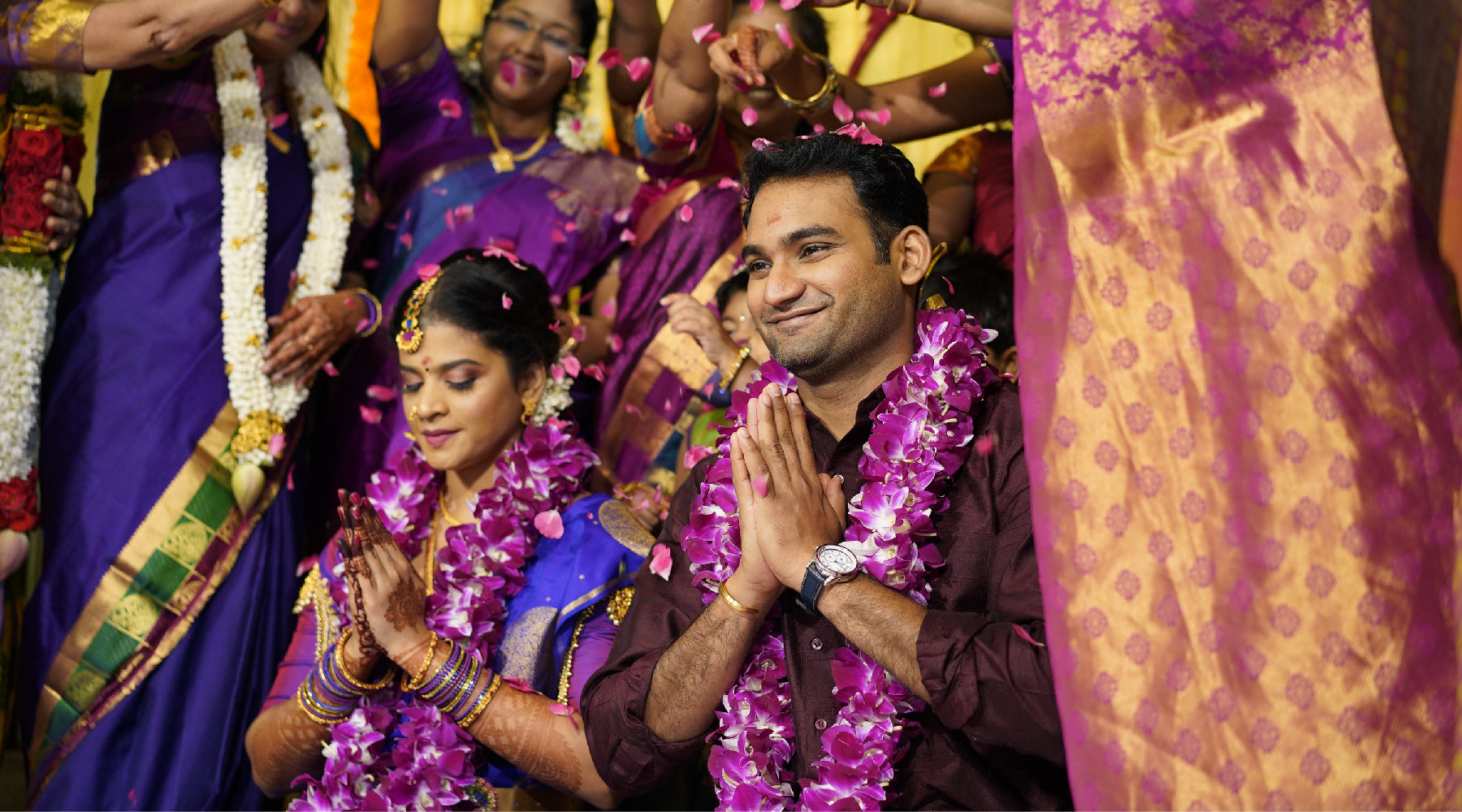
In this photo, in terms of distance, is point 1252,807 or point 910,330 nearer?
point 1252,807

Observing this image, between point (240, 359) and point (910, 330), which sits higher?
point (910, 330)

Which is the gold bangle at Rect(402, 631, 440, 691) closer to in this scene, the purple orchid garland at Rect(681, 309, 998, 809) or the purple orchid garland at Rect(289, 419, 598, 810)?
the purple orchid garland at Rect(289, 419, 598, 810)

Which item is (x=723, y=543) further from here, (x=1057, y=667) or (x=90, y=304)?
(x=90, y=304)

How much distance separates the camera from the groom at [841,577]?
1.73m

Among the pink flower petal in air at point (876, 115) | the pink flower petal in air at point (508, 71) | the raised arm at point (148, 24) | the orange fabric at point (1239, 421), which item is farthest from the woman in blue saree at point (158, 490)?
the orange fabric at point (1239, 421)

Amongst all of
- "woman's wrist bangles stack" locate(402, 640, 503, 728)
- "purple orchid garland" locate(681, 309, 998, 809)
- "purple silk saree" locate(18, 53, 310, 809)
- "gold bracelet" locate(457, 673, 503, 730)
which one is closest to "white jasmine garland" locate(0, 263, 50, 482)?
"purple silk saree" locate(18, 53, 310, 809)

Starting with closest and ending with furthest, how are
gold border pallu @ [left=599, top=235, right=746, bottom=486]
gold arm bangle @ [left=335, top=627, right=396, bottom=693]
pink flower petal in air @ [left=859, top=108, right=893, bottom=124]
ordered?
gold arm bangle @ [left=335, top=627, right=396, bottom=693] < pink flower petal in air @ [left=859, top=108, right=893, bottom=124] < gold border pallu @ [left=599, top=235, right=746, bottom=486]

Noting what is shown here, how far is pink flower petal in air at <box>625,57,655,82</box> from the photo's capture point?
11.1ft

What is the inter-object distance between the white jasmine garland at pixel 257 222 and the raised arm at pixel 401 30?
9.5 inches

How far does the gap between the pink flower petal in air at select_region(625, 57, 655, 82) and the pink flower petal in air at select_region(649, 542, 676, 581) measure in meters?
1.70

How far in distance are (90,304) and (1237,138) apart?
2.68 meters

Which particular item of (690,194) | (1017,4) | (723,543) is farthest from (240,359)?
(1017,4)

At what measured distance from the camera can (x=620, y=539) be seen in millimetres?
2584

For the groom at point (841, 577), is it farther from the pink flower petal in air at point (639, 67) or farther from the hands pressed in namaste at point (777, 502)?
the pink flower petal in air at point (639, 67)
